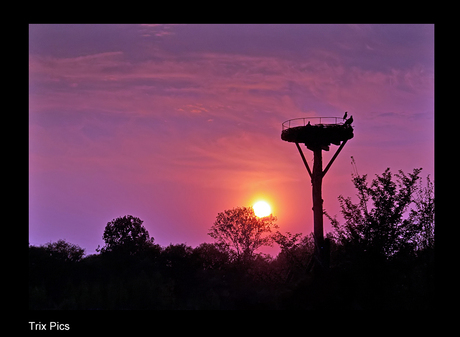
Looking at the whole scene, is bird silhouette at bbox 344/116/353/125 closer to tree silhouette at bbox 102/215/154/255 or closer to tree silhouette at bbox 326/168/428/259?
tree silhouette at bbox 326/168/428/259

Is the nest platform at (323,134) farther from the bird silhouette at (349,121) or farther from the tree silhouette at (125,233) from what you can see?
the tree silhouette at (125,233)

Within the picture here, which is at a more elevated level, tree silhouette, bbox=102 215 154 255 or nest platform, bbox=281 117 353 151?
nest platform, bbox=281 117 353 151

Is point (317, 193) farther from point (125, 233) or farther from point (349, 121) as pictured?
point (125, 233)

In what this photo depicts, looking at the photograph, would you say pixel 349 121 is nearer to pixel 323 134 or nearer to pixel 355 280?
pixel 323 134

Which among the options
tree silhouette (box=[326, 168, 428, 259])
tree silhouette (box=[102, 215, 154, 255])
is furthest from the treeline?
tree silhouette (box=[102, 215, 154, 255])

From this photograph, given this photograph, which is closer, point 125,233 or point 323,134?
point 323,134

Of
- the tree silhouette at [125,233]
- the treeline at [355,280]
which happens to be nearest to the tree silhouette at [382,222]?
the treeline at [355,280]

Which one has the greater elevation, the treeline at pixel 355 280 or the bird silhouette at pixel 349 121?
the bird silhouette at pixel 349 121

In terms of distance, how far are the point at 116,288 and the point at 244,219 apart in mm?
38416

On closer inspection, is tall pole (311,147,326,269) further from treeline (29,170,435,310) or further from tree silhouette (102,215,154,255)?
tree silhouette (102,215,154,255)

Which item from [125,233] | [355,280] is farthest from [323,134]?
[125,233]

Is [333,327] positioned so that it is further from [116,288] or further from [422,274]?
[116,288]

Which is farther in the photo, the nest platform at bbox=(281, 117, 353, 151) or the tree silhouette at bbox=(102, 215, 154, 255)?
the tree silhouette at bbox=(102, 215, 154, 255)

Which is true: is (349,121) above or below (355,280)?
above
